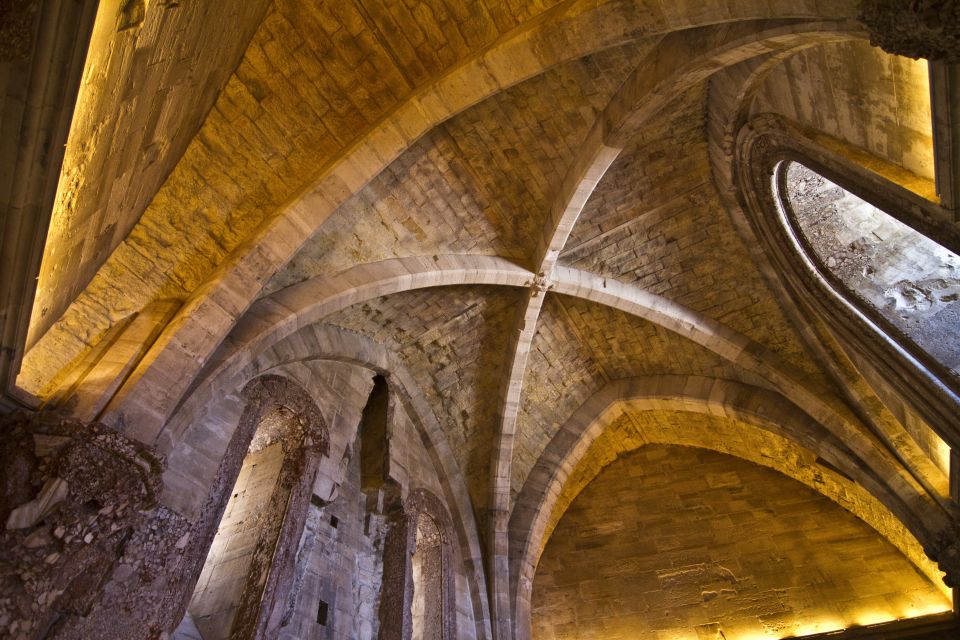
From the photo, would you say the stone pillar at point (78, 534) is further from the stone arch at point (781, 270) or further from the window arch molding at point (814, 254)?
the stone arch at point (781, 270)

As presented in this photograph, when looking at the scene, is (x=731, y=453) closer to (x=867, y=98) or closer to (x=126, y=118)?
(x=867, y=98)

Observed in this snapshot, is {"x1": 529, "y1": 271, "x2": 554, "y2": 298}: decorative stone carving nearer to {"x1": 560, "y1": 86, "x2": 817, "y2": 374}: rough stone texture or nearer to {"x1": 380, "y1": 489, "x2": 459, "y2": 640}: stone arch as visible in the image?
{"x1": 560, "y1": 86, "x2": 817, "y2": 374}: rough stone texture

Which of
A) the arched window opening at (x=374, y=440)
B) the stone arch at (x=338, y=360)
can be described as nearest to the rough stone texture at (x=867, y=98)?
the stone arch at (x=338, y=360)

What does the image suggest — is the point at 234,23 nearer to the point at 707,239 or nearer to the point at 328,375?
the point at 328,375

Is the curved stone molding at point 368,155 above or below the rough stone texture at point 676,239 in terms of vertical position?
below

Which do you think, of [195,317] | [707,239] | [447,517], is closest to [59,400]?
[195,317]

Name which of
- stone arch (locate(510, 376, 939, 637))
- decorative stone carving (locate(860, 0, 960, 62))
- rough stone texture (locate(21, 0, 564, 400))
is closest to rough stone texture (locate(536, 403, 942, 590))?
stone arch (locate(510, 376, 939, 637))

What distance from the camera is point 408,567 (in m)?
6.43

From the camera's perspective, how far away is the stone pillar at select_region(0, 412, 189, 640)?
3168 millimetres

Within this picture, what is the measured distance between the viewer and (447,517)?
7914mm

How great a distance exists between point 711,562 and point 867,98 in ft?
22.2

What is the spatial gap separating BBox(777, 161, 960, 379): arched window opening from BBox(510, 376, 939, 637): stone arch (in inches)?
87.5

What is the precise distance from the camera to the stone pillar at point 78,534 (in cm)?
317

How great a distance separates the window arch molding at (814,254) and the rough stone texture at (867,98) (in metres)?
0.14
